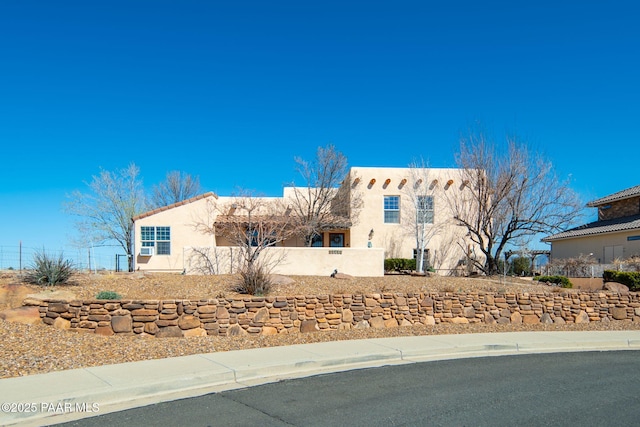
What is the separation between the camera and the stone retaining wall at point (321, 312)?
452 inches

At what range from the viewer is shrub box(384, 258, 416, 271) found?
100 ft

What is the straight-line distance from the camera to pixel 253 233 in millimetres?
24250

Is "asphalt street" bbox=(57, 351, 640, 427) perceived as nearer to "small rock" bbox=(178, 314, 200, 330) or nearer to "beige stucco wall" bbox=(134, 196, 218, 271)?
"small rock" bbox=(178, 314, 200, 330)

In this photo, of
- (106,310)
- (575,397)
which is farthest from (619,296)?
(106,310)

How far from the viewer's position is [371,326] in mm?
14023

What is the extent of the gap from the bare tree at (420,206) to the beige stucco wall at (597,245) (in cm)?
864

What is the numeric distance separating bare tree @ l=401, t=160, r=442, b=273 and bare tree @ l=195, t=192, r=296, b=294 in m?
7.58

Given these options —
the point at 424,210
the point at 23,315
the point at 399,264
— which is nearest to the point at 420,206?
the point at 424,210

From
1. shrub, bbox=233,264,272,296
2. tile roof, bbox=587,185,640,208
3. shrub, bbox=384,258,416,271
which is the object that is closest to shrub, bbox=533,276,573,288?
shrub, bbox=384,258,416,271

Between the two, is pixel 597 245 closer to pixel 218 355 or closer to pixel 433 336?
pixel 433 336

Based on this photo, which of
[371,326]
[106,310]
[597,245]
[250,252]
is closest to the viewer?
[106,310]

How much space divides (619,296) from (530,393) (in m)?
10.9

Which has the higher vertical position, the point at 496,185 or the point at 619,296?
the point at 496,185

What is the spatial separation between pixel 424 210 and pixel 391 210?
84.8 inches
